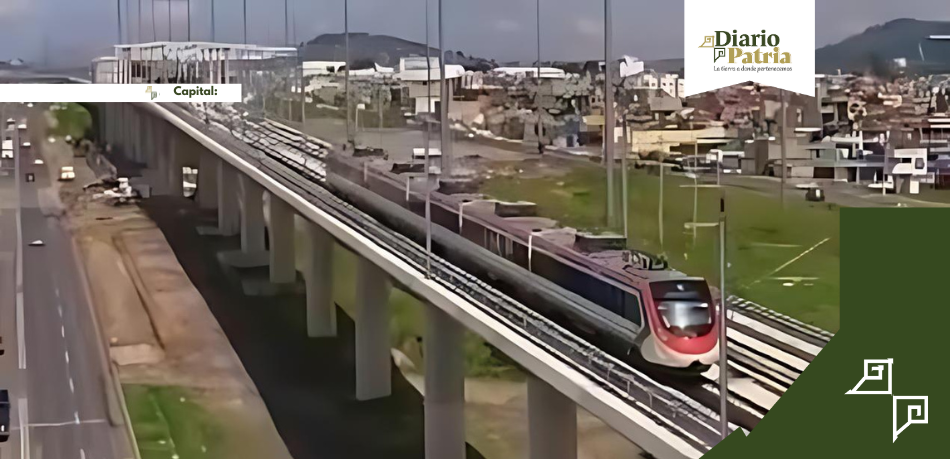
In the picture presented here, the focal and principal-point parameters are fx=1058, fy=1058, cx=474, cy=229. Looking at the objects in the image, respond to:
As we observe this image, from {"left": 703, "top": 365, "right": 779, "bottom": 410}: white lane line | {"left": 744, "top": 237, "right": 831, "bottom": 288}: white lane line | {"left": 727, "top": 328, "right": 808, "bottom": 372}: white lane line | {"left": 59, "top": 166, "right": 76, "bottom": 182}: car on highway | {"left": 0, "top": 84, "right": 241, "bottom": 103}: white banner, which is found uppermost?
{"left": 0, "top": 84, "right": 241, "bottom": 103}: white banner

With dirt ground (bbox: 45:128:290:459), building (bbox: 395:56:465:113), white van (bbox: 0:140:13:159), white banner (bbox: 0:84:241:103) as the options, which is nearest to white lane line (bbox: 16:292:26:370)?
dirt ground (bbox: 45:128:290:459)

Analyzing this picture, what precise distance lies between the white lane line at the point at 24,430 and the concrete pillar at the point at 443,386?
0.73 meters

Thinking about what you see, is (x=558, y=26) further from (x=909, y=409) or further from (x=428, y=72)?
(x=909, y=409)

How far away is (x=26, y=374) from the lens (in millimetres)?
1918

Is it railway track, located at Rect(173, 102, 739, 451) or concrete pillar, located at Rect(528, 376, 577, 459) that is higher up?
railway track, located at Rect(173, 102, 739, 451)

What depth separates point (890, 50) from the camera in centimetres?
198

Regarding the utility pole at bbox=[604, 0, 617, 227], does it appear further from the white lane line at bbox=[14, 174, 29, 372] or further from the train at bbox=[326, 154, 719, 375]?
the white lane line at bbox=[14, 174, 29, 372]

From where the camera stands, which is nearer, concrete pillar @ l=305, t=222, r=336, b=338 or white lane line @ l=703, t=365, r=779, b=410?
white lane line @ l=703, t=365, r=779, b=410

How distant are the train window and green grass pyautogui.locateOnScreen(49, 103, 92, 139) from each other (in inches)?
40.3

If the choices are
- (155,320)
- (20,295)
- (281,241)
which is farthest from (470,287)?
(20,295)

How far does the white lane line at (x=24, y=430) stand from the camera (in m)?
1.92

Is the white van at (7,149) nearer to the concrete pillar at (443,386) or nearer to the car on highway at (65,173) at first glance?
the car on highway at (65,173)

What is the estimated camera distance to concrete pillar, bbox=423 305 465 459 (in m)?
1.99

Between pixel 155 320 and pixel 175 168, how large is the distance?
28 centimetres
